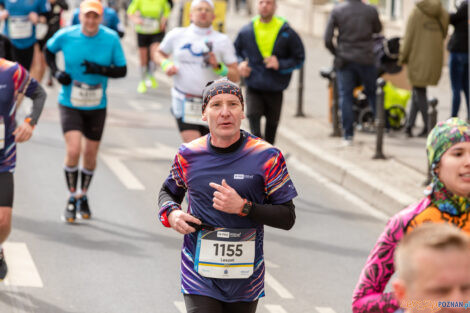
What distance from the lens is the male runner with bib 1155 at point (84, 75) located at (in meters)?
9.17

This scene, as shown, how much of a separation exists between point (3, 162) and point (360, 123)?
7.85 metres

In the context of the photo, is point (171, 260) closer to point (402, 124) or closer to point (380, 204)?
point (380, 204)

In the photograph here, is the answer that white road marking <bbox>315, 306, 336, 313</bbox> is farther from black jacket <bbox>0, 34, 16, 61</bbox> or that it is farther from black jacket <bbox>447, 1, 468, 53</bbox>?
black jacket <bbox>447, 1, 468, 53</bbox>

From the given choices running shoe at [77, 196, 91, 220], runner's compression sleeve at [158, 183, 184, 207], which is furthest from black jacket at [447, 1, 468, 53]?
runner's compression sleeve at [158, 183, 184, 207]

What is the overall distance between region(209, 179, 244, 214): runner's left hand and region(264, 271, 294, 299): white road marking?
290 cm

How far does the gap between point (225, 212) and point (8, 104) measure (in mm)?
2681

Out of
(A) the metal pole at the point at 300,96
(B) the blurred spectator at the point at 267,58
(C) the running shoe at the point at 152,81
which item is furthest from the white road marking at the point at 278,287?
(C) the running shoe at the point at 152,81

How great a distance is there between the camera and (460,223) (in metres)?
3.94

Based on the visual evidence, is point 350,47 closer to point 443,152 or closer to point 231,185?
point 231,185

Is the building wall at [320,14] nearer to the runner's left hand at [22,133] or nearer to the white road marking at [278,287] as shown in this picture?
the white road marking at [278,287]

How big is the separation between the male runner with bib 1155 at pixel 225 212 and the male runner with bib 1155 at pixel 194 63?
457 centimetres

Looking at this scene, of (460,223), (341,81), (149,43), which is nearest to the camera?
(460,223)

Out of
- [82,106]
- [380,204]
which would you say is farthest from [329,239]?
[82,106]

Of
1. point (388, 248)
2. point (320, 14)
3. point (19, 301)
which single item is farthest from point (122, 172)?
point (320, 14)
